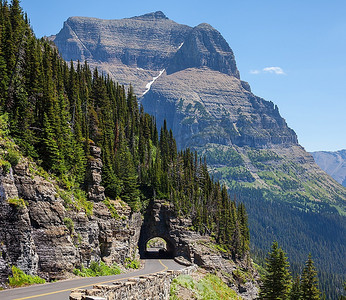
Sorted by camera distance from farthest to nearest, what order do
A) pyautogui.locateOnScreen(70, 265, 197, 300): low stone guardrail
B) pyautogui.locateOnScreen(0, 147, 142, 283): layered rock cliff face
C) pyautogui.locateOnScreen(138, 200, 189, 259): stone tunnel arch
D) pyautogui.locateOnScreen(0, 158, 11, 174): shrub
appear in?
pyautogui.locateOnScreen(138, 200, 189, 259): stone tunnel arch < pyautogui.locateOnScreen(0, 158, 11, 174): shrub < pyautogui.locateOnScreen(0, 147, 142, 283): layered rock cliff face < pyautogui.locateOnScreen(70, 265, 197, 300): low stone guardrail

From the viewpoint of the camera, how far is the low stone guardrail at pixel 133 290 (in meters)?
18.6

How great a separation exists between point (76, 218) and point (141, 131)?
75.2 metres

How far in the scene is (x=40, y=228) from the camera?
126 ft

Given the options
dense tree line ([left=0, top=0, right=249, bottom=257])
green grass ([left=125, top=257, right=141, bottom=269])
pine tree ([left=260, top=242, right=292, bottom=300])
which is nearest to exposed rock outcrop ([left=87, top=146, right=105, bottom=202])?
dense tree line ([left=0, top=0, right=249, bottom=257])

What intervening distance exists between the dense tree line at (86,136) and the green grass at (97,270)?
35.8ft

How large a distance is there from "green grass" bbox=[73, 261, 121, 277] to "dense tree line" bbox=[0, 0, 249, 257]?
35.8ft

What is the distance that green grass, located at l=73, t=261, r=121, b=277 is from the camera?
4297 centimetres

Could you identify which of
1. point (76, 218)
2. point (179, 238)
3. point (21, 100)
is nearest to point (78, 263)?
point (76, 218)

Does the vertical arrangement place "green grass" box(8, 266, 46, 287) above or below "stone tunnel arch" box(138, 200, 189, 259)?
above

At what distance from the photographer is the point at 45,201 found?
1590 inches

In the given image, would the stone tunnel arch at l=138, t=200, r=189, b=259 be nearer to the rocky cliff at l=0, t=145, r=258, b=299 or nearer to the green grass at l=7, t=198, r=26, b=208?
the rocky cliff at l=0, t=145, r=258, b=299

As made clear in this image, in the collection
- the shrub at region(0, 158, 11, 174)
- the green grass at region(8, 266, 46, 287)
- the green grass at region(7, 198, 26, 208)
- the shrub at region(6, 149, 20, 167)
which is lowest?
the green grass at region(8, 266, 46, 287)

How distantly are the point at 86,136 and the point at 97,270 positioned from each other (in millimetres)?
25386

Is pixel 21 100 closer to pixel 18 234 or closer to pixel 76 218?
pixel 76 218
